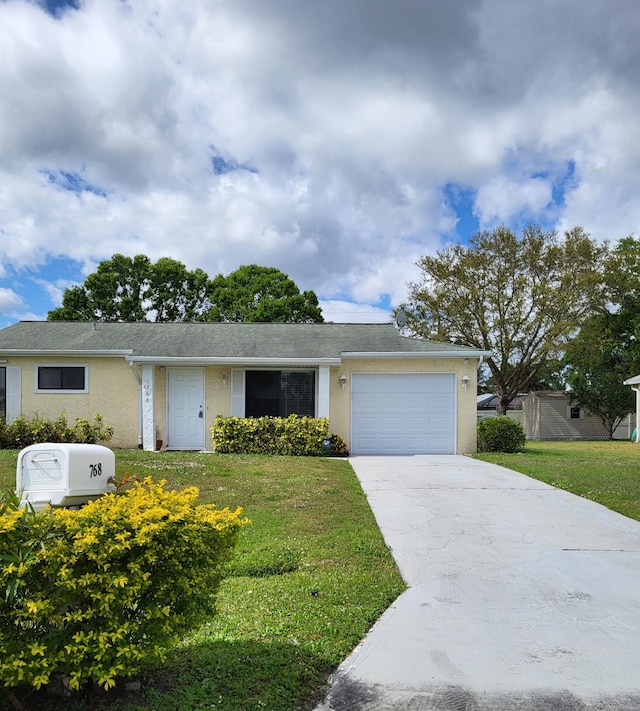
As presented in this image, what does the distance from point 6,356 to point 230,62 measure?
10.1 meters

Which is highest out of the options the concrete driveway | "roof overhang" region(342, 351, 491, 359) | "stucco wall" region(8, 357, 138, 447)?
"roof overhang" region(342, 351, 491, 359)

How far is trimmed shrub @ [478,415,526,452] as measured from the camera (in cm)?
1570

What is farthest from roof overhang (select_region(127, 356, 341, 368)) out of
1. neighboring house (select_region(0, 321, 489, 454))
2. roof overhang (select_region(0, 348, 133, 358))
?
roof overhang (select_region(0, 348, 133, 358))

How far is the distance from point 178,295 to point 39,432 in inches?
933

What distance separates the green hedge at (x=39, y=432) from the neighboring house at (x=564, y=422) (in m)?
24.5

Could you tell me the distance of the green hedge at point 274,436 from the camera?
46.3ft

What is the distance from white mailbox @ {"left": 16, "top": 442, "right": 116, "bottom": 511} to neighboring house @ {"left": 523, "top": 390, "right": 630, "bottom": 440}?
30.9 meters

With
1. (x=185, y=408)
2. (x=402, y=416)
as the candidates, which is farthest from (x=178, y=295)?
(x=402, y=416)

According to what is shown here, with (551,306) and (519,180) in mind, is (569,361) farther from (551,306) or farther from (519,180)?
(519,180)

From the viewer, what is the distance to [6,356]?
14969mm

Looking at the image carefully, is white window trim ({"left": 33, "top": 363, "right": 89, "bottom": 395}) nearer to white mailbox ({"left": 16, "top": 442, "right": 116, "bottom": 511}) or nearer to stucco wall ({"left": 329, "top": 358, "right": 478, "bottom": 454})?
stucco wall ({"left": 329, "top": 358, "right": 478, "bottom": 454})

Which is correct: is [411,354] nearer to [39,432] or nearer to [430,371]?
[430,371]

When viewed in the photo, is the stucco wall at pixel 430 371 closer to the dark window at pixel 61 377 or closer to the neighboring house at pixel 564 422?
the dark window at pixel 61 377

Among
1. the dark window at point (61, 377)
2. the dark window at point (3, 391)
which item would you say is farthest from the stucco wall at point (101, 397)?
the dark window at point (3, 391)
